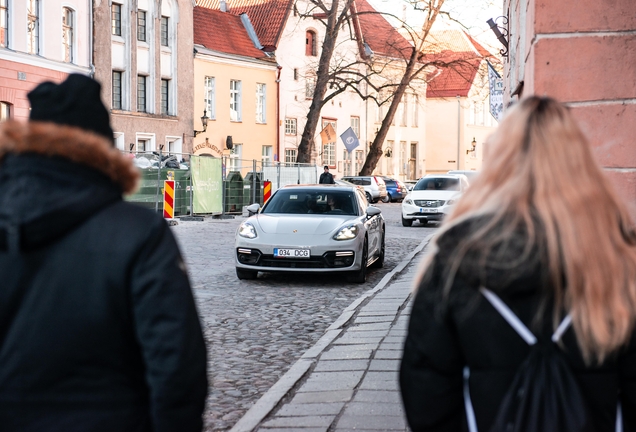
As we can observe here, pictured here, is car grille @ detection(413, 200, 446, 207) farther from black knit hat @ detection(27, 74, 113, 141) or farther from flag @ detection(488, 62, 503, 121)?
black knit hat @ detection(27, 74, 113, 141)

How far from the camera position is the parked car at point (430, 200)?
2625cm

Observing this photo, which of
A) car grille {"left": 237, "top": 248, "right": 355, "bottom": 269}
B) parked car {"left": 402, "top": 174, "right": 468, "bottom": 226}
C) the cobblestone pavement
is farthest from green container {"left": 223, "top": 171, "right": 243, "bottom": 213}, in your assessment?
car grille {"left": 237, "top": 248, "right": 355, "bottom": 269}

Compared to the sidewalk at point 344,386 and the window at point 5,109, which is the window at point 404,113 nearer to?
the window at point 5,109

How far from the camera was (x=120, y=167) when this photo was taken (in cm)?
246

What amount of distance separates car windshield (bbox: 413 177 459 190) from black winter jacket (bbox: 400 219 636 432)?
2507 cm

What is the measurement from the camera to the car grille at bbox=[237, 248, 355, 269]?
12477 millimetres

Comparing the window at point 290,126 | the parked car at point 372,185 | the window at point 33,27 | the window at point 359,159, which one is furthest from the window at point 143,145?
the window at point 359,159

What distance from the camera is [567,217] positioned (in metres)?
2.23

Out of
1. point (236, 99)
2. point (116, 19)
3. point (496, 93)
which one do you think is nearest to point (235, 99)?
point (236, 99)

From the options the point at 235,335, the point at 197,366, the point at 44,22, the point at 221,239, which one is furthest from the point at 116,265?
the point at 44,22

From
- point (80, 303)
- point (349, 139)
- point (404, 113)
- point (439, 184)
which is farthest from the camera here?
point (404, 113)

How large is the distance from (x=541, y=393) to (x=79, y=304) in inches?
46.5

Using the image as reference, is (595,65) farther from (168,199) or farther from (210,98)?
(210,98)

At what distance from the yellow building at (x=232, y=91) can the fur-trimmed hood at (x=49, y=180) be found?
4123 centimetres
